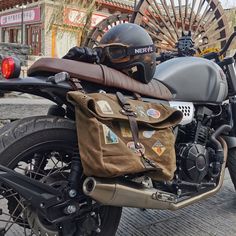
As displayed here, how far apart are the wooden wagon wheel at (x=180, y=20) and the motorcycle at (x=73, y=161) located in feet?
13.3

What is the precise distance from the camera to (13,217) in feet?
6.28

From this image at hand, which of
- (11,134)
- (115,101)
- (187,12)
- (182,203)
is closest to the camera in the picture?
(11,134)

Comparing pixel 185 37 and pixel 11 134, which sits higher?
pixel 185 37

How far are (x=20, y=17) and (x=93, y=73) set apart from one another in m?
18.4

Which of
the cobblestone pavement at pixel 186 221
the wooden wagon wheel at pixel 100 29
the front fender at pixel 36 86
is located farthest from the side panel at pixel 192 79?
the wooden wagon wheel at pixel 100 29

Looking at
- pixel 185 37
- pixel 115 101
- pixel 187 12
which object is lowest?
pixel 115 101

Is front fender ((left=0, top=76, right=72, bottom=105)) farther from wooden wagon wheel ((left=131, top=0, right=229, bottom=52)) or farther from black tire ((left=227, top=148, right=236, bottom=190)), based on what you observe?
wooden wagon wheel ((left=131, top=0, right=229, bottom=52))

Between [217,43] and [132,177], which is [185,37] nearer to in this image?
[132,177]

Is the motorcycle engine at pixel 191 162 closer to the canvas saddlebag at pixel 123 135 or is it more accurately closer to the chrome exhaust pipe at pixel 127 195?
the chrome exhaust pipe at pixel 127 195

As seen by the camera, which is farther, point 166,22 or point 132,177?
point 166,22

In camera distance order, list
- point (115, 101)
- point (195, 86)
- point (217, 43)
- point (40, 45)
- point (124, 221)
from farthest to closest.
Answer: point (40, 45) → point (217, 43) → point (124, 221) → point (195, 86) → point (115, 101)

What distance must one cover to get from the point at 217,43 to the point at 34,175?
192 inches

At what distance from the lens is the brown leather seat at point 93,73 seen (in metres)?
1.77

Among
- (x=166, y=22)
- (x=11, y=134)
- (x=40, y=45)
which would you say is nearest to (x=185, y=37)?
(x=11, y=134)
